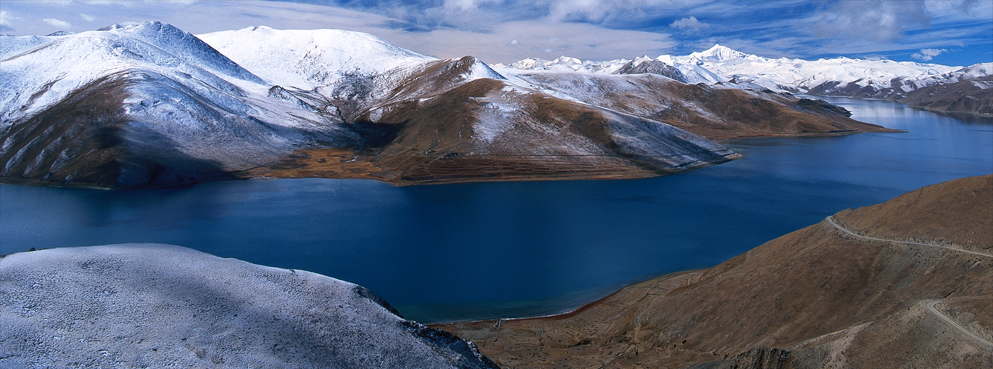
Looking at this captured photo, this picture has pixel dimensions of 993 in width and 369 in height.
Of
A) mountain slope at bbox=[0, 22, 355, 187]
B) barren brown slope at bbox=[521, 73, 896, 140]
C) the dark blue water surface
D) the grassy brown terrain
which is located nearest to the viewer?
the dark blue water surface

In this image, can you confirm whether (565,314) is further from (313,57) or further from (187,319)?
(313,57)

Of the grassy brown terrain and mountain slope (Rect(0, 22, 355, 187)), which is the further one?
the grassy brown terrain

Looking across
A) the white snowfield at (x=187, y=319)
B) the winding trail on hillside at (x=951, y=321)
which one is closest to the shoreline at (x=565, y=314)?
the white snowfield at (x=187, y=319)

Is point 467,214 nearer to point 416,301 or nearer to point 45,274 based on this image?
point 416,301

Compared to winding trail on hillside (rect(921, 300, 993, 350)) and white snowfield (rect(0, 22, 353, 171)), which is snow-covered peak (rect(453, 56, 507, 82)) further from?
winding trail on hillside (rect(921, 300, 993, 350))

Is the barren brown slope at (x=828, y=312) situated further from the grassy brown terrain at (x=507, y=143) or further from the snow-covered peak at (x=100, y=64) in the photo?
the snow-covered peak at (x=100, y=64)

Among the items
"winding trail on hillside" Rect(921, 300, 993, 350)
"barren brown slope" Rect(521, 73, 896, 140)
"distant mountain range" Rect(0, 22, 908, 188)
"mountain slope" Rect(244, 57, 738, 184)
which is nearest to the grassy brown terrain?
"mountain slope" Rect(244, 57, 738, 184)
